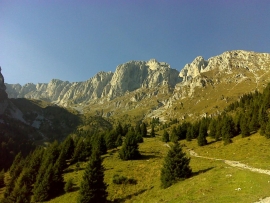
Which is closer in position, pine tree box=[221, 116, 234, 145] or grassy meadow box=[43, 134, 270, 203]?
grassy meadow box=[43, 134, 270, 203]

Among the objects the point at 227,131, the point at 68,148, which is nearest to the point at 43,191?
the point at 68,148

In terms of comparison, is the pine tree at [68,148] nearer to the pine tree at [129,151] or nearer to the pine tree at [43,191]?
the pine tree at [129,151]

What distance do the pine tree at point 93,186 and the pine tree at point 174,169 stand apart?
1063 cm

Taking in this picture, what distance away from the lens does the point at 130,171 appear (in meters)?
44.6

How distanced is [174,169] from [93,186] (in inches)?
552

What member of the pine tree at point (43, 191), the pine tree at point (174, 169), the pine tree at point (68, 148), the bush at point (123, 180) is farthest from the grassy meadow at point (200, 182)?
the pine tree at point (68, 148)

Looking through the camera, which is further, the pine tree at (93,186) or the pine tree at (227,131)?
the pine tree at (227,131)

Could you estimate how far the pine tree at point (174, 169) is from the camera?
3123 cm

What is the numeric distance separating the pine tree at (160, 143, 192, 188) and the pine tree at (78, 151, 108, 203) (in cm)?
1063

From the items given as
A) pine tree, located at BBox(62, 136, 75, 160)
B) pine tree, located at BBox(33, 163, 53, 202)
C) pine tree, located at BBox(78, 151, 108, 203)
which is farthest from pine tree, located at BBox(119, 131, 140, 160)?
pine tree, located at BBox(62, 136, 75, 160)

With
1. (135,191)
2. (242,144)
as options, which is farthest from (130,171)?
(242,144)

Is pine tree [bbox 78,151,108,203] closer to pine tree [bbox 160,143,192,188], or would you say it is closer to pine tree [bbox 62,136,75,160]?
pine tree [bbox 160,143,192,188]

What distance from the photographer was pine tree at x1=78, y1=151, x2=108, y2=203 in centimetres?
3175

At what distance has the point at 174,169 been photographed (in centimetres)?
3186
